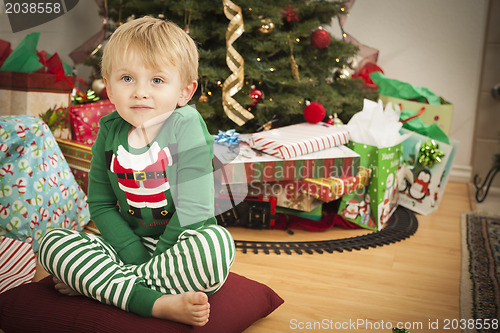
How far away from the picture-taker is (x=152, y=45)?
80 cm

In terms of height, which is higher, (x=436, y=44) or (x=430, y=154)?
(x=436, y=44)

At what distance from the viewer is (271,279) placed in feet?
3.82

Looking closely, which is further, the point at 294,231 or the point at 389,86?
the point at 389,86

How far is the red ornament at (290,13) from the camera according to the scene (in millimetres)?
1712

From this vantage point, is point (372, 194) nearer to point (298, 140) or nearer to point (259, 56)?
point (298, 140)

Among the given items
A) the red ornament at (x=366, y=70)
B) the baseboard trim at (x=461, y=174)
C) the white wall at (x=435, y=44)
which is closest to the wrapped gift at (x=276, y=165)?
the red ornament at (x=366, y=70)

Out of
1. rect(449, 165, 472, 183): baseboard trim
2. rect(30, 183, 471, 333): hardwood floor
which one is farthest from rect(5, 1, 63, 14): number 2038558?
rect(449, 165, 472, 183): baseboard trim

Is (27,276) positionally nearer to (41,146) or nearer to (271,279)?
(41,146)

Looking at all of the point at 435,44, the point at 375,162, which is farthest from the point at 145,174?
the point at 435,44

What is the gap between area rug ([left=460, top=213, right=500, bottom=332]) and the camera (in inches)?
39.2

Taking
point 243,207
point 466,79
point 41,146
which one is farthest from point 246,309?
point 466,79

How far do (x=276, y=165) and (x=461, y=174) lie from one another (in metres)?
1.40

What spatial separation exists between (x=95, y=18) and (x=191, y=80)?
1365mm

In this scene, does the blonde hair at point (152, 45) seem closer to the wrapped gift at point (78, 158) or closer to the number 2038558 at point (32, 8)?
the number 2038558 at point (32, 8)
